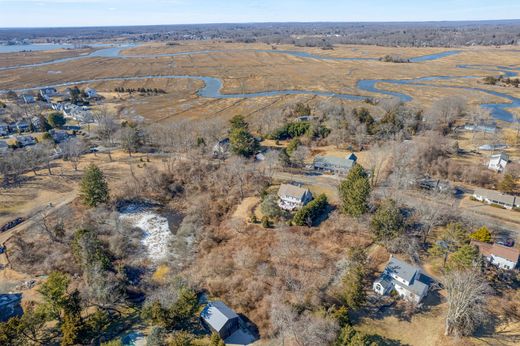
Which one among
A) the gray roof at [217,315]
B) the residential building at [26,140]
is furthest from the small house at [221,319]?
the residential building at [26,140]

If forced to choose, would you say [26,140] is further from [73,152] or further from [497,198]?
[497,198]

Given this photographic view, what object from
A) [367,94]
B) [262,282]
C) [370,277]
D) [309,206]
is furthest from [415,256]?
[367,94]

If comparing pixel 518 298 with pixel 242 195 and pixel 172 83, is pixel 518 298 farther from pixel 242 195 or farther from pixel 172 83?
pixel 172 83

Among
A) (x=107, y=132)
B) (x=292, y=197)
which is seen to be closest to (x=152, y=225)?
(x=292, y=197)

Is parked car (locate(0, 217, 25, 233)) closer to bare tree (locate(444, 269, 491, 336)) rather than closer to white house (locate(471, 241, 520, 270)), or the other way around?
bare tree (locate(444, 269, 491, 336))

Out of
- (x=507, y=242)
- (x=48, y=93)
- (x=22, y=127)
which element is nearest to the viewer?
(x=507, y=242)

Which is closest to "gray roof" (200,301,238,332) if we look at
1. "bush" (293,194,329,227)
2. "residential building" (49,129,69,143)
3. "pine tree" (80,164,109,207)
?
"bush" (293,194,329,227)
